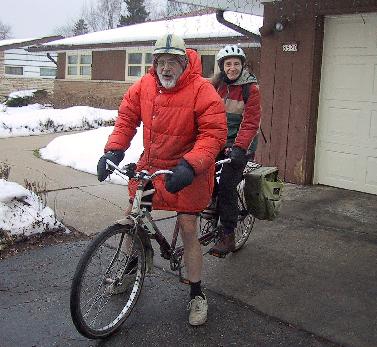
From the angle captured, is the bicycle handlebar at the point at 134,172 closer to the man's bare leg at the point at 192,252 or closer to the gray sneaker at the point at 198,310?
the man's bare leg at the point at 192,252

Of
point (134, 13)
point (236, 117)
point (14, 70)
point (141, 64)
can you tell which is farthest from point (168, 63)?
point (134, 13)

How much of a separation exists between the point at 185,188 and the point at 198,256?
53 cm

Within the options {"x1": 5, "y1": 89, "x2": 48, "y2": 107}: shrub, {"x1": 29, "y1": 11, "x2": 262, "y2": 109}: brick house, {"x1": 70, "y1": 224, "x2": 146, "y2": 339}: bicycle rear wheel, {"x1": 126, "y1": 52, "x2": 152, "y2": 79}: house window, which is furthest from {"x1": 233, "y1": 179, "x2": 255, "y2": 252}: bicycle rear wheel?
{"x1": 5, "y1": 89, "x2": 48, "y2": 107}: shrub

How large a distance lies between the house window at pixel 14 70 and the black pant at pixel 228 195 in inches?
1159

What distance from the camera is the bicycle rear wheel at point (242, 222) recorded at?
4.68 meters

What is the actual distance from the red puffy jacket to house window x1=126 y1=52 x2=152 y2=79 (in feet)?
62.1

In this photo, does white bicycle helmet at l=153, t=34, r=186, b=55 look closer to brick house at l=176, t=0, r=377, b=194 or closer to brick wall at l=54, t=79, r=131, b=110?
brick house at l=176, t=0, r=377, b=194

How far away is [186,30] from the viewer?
19.2m

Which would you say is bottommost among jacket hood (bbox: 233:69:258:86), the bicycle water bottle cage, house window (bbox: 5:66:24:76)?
the bicycle water bottle cage

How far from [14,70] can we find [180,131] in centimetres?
3022

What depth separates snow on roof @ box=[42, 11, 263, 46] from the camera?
50.9ft

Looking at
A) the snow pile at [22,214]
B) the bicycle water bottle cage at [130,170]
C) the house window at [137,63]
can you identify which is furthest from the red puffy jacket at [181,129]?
the house window at [137,63]

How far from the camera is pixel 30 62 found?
31297 millimetres

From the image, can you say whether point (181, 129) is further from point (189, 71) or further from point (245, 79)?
point (245, 79)
